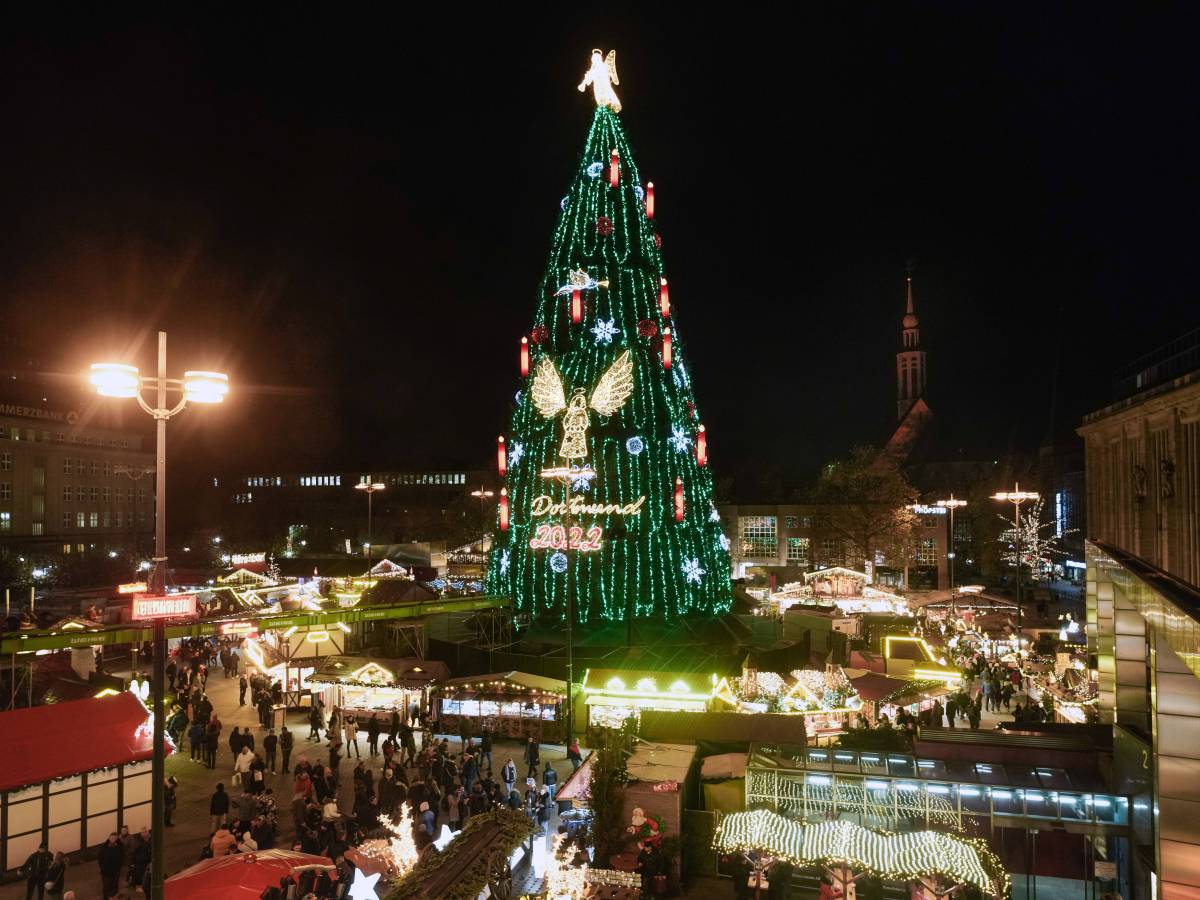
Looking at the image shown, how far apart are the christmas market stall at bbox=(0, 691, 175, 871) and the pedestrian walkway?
0.47 metres

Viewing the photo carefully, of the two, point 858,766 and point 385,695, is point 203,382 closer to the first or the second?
point 858,766

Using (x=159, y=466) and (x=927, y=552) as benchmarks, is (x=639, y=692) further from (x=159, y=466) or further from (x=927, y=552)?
(x=927, y=552)

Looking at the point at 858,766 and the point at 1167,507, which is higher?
the point at 1167,507

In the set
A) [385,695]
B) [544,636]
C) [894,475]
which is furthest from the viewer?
[894,475]

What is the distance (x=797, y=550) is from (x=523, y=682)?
4757cm

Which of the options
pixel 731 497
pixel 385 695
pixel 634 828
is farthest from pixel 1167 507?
pixel 731 497

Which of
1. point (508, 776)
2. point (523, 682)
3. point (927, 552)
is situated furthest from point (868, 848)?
point (927, 552)

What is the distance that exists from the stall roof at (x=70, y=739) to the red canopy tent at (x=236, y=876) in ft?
13.2

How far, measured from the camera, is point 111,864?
40.8ft

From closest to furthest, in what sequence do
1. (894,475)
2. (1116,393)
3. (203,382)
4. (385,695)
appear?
1. (203,382)
2. (385,695)
3. (1116,393)
4. (894,475)

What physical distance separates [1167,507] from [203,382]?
102ft

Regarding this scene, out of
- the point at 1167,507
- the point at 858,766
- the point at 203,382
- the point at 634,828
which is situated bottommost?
the point at 634,828

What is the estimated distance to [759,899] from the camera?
12.6m

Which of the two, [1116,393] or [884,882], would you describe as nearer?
[884,882]
